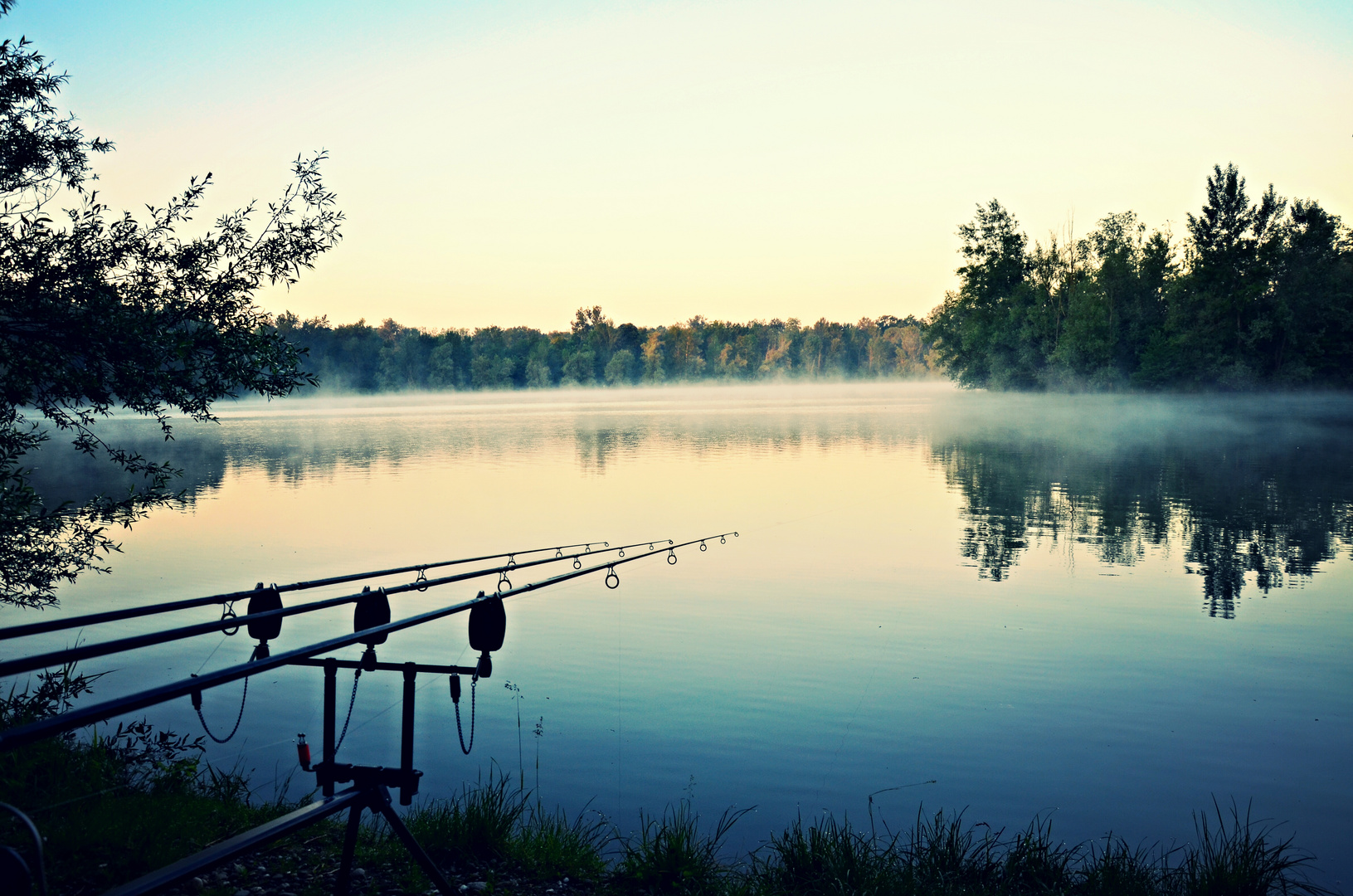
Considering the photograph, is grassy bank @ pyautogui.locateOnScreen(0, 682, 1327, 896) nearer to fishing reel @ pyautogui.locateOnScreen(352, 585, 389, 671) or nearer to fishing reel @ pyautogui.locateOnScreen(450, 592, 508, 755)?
fishing reel @ pyautogui.locateOnScreen(352, 585, 389, 671)

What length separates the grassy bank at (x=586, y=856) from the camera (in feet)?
18.6

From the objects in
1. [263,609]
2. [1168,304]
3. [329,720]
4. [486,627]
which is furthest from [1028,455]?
[1168,304]

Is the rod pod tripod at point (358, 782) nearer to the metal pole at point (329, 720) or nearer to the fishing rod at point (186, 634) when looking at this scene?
the metal pole at point (329, 720)

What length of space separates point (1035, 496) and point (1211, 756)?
2035 cm

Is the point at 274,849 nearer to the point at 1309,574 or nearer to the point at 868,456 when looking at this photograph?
the point at 1309,574

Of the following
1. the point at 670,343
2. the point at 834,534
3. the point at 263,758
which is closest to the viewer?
the point at 263,758

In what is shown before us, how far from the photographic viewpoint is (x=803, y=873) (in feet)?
19.8

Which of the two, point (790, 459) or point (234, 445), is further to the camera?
point (234, 445)

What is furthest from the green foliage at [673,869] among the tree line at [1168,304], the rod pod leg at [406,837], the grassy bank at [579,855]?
Answer: the tree line at [1168,304]

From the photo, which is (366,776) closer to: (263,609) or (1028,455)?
(263,609)

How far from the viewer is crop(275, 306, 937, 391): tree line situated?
592ft

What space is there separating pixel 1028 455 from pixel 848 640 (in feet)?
104

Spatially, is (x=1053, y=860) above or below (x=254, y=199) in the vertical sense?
below

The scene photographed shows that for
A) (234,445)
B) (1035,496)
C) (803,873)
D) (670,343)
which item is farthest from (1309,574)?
(670,343)
